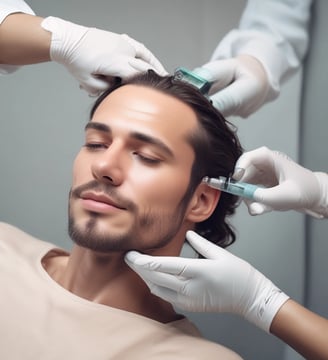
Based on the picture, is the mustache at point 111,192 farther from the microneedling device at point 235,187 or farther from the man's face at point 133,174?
the microneedling device at point 235,187

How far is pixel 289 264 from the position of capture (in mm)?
1919

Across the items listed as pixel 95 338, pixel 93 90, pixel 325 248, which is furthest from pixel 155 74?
pixel 325 248

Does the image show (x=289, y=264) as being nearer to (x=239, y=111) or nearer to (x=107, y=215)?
(x=239, y=111)

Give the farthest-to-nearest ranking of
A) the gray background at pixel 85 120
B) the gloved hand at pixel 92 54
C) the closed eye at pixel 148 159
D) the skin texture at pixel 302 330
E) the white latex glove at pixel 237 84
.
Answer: the gray background at pixel 85 120
the white latex glove at pixel 237 84
the gloved hand at pixel 92 54
the closed eye at pixel 148 159
the skin texture at pixel 302 330

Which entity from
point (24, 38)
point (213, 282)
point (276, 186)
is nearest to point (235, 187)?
point (276, 186)

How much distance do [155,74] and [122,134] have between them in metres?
0.23

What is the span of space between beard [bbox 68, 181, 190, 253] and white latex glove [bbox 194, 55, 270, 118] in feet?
1.54

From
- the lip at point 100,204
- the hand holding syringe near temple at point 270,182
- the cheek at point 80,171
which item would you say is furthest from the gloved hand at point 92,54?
the lip at point 100,204

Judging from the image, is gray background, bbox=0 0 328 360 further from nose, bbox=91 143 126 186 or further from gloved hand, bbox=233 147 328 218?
nose, bbox=91 143 126 186

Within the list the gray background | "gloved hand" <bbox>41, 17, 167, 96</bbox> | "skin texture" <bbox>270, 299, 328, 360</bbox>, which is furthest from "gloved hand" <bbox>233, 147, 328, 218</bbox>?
the gray background

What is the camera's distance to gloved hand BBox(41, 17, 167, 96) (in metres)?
1.38

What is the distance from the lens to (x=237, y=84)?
1.60 meters

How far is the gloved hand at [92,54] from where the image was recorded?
138cm

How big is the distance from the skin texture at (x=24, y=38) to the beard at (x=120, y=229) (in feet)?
1.46
